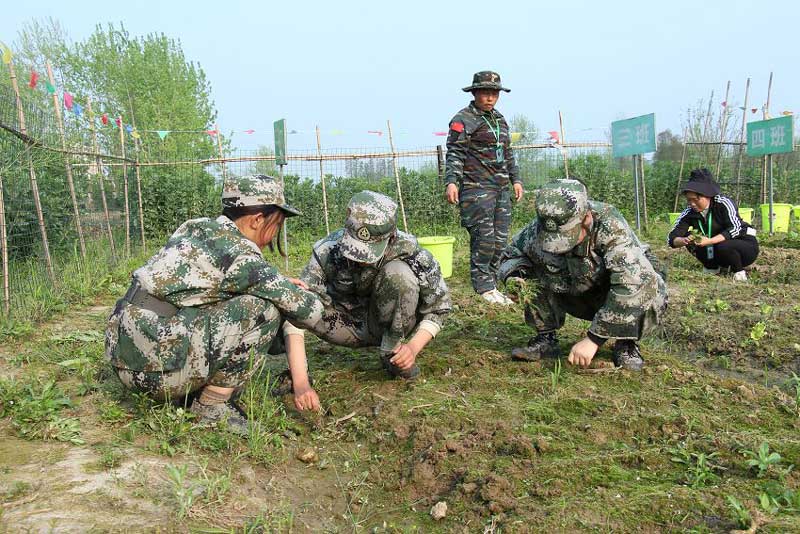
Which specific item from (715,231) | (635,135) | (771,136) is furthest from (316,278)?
(771,136)

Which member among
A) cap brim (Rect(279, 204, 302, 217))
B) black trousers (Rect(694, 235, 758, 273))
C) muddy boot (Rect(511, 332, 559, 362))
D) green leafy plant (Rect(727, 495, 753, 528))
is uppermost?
cap brim (Rect(279, 204, 302, 217))

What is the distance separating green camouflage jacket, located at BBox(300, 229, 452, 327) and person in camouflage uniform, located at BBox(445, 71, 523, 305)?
7.09 ft

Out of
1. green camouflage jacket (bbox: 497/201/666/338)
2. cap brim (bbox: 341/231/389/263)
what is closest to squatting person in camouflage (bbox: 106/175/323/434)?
cap brim (bbox: 341/231/389/263)

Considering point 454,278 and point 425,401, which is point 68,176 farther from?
point 425,401

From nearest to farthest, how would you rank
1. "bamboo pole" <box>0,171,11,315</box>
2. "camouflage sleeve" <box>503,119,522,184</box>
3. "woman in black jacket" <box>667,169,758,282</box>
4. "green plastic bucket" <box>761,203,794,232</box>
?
1. "bamboo pole" <box>0,171,11,315</box>
2. "camouflage sleeve" <box>503,119,522,184</box>
3. "woman in black jacket" <box>667,169,758,282</box>
4. "green plastic bucket" <box>761,203,794,232</box>

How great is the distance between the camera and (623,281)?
295 cm

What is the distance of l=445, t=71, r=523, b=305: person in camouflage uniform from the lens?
5207mm

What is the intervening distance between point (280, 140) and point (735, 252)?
16.9 feet

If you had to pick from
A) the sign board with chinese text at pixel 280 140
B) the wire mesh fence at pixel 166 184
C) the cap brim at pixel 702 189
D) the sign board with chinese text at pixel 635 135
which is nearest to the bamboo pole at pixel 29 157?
the wire mesh fence at pixel 166 184

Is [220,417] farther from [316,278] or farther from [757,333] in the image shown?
[757,333]

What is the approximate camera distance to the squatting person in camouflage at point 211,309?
2.39 meters

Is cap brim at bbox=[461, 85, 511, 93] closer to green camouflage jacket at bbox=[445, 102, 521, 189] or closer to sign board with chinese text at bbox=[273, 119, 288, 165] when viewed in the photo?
green camouflage jacket at bbox=[445, 102, 521, 189]

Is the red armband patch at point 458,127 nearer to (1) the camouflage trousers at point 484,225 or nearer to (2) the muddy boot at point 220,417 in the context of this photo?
(1) the camouflage trousers at point 484,225

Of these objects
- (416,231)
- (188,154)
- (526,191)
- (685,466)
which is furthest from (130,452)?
(188,154)
